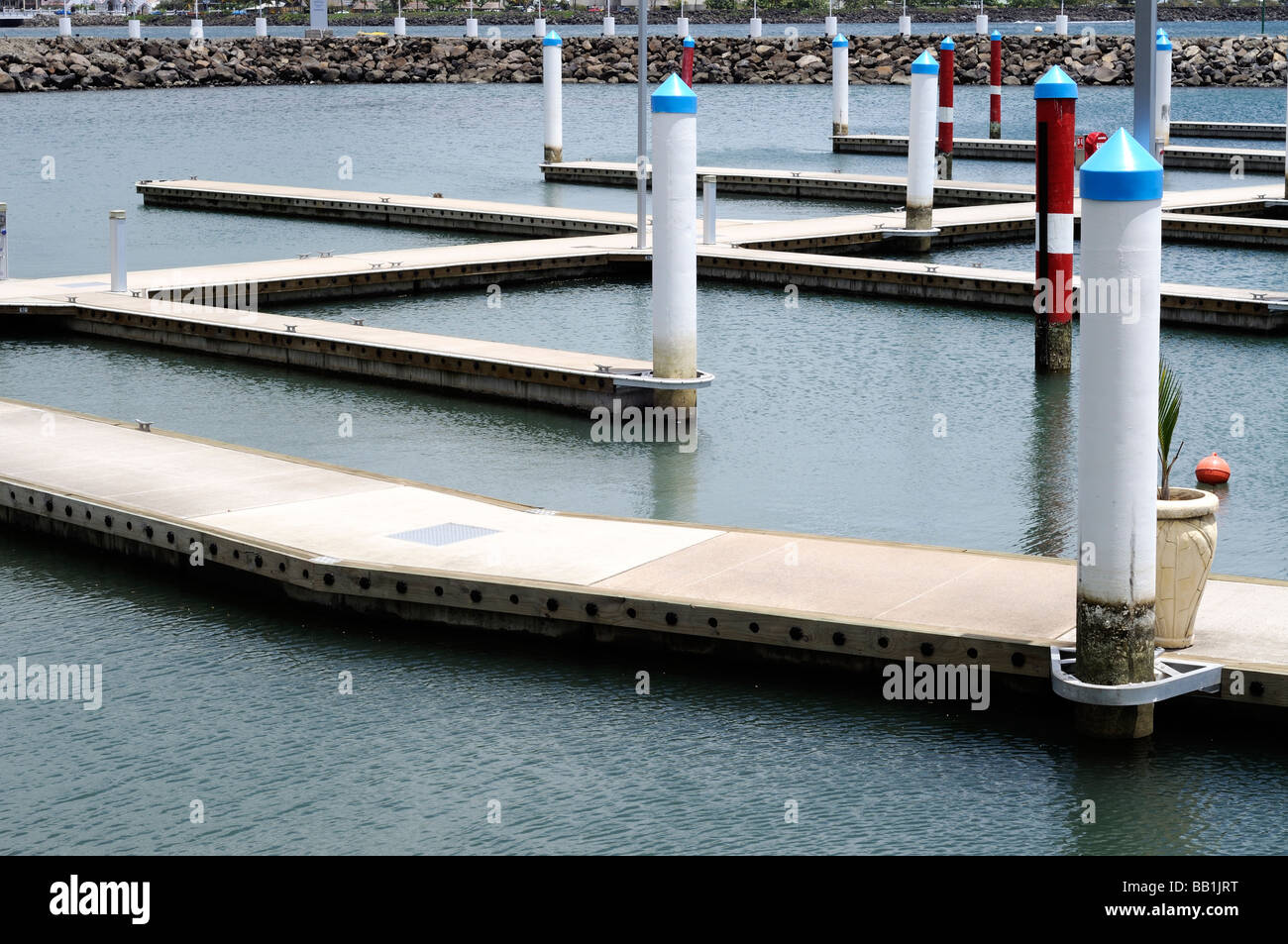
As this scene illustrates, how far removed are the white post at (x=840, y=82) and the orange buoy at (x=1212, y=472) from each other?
92.2 feet

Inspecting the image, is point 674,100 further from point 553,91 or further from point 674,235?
point 553,91

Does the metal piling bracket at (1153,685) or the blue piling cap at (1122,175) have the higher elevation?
the blue piling cap at (1122,175)

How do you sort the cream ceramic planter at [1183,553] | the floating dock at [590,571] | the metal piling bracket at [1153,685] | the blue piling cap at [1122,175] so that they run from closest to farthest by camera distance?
the blue piling cap at [1122,175]
the metal piling bracket at [1153,685]
the cream ceramic planter at [1183,553]
the floating dock at [590,571]

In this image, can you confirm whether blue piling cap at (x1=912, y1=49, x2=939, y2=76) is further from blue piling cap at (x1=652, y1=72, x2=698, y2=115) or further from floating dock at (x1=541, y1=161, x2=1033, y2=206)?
blue piling cap at (x1=652, y1=72, x2=698, y2=115)

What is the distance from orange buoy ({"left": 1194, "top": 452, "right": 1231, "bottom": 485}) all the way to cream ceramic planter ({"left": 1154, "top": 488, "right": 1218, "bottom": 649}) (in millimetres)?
4933

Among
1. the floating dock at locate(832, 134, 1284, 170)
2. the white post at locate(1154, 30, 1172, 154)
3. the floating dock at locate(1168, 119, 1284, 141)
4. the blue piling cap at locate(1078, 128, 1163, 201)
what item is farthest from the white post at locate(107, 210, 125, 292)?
the floating dock at locate(1168, 119, 1284, 141)

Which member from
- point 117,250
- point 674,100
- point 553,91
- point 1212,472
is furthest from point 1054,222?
point 553,91

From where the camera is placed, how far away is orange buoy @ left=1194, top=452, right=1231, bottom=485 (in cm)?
1357

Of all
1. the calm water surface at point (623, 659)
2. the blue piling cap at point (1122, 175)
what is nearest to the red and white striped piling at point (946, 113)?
the calm water surface at point (623, 659)

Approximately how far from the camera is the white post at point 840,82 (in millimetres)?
41344

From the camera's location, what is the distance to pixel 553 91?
36.5m

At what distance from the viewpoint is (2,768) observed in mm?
8922

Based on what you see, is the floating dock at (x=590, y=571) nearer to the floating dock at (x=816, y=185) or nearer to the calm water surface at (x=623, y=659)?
the calm water surface at (x=623, y=659)

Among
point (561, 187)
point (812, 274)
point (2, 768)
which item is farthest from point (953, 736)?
point (561, 187)
